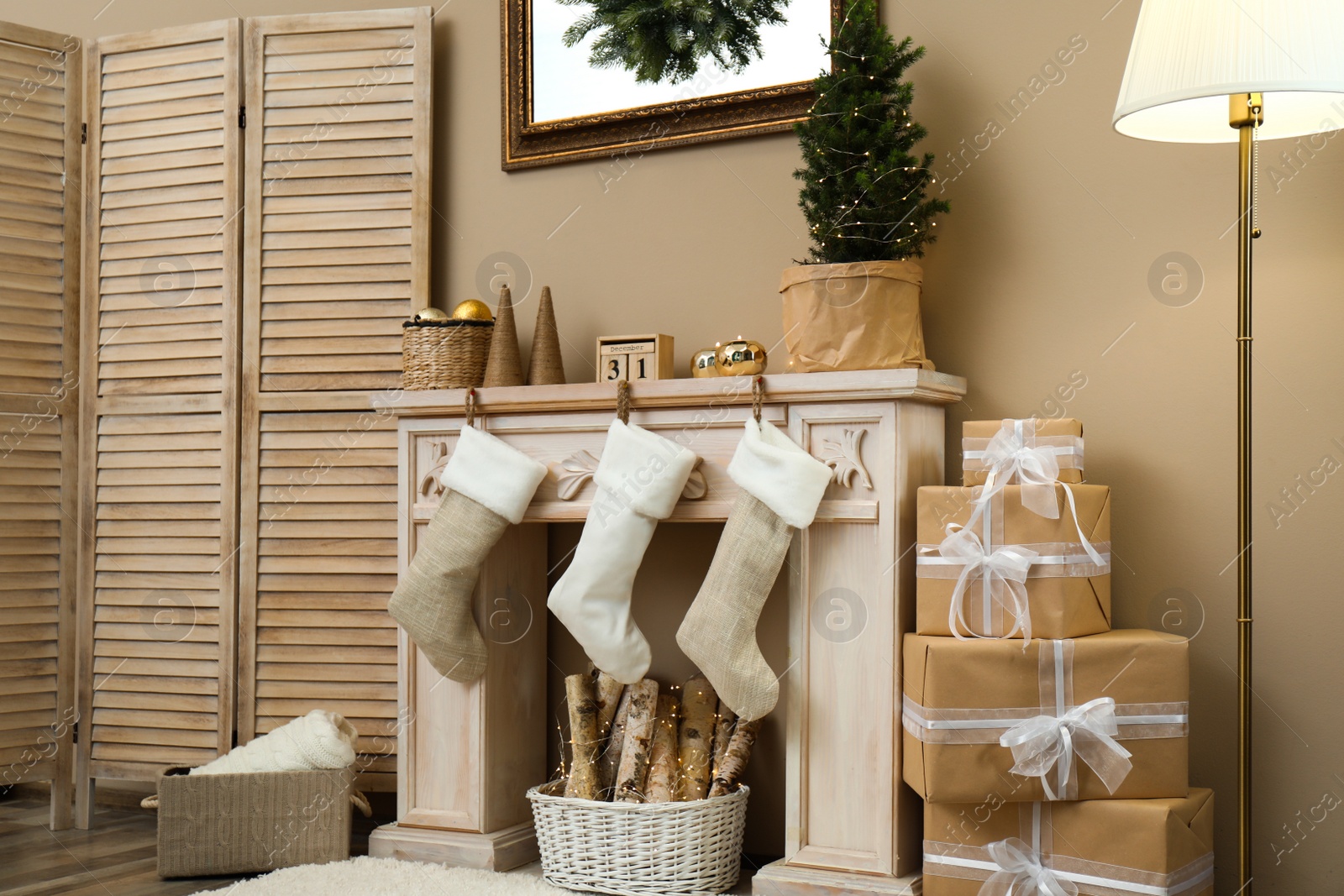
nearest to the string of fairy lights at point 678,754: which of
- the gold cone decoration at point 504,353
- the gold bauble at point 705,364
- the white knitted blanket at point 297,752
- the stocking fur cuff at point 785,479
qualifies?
the white knitted blanket at point 297,752

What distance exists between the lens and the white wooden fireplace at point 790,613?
2.04 metres

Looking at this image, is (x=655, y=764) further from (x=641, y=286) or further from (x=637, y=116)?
(x=637, y=116)

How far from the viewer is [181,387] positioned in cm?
295

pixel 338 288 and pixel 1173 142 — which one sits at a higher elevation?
pixel 1173 142

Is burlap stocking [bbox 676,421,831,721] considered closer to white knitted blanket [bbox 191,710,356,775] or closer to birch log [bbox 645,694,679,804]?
birch log [bbox 645,694,679,804]

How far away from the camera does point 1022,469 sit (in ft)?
6.35

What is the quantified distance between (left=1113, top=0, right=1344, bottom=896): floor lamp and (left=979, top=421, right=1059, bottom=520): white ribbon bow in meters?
0.29

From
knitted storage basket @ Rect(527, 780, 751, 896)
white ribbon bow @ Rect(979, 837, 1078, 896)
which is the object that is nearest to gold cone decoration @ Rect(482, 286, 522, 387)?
knitted storage basket @ Rect(527, 780, 751, 896)

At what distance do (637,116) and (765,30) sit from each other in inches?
14.5

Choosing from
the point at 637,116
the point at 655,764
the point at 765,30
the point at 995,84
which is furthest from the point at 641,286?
the point at 655,764

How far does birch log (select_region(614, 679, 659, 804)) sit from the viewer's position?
228cm

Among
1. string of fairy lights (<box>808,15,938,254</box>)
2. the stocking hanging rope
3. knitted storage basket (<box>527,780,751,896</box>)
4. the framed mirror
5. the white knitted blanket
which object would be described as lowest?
knitted storage basket (<box>527,780,751,896</box>)

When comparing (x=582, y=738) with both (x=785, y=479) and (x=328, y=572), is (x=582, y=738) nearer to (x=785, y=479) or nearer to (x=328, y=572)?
(x=785, y=479)

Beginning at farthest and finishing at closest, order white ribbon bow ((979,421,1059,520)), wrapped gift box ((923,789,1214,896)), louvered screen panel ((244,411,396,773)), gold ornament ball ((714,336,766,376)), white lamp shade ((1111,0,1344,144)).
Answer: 1. louvered screen panel ((244,411,396,773))
2. gold ornament ball ((714,336,766,376))
3. white ribbon bow ((979,421,1059,520))
4. wrapped gift box ((923,789,1214,896))
5. white lamp shade ((1111,0,1344,144))
